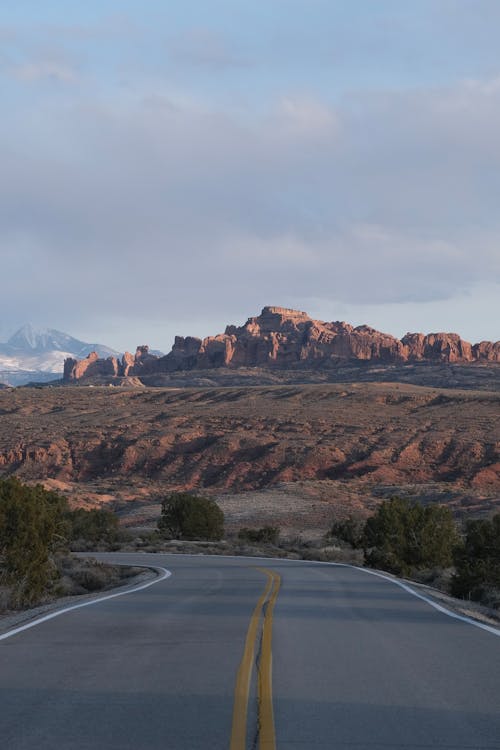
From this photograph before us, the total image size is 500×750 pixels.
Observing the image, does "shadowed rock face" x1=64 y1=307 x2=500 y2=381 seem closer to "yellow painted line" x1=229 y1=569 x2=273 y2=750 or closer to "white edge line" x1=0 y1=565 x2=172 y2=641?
"white edge line" x1=0 y1=565 x2=172 y2=641

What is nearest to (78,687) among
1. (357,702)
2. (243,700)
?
(243,700)

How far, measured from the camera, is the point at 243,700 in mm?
6711

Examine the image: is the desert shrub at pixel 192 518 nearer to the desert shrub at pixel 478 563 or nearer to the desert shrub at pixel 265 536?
Result: the desert shrub at pixel 265 536

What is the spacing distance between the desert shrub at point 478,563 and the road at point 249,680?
7913 mm

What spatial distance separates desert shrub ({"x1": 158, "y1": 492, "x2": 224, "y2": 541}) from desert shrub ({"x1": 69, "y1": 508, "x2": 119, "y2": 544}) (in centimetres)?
327

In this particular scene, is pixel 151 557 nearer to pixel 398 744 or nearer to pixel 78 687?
pixel 78 687

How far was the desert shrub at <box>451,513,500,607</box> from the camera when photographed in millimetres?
21328

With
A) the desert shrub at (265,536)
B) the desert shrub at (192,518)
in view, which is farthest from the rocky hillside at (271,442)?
the desert shrub at (192,518)

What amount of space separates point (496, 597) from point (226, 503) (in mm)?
40948

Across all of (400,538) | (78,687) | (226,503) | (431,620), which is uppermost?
(78,687)

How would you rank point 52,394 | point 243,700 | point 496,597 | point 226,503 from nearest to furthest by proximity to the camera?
point 243,700 < point 496,597 < point 226,503 < point 52,394

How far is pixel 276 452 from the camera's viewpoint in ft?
242

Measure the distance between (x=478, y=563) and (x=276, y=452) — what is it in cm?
5186

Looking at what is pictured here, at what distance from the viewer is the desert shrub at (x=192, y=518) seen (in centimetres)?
4597
